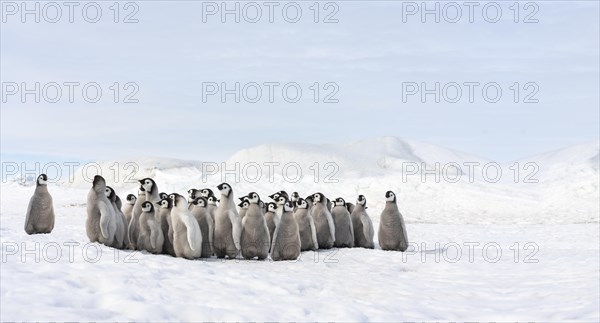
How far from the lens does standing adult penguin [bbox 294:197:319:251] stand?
11422 millimetres

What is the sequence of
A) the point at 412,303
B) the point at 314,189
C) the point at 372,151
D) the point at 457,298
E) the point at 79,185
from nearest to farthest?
1. the point at 412,303
2. the point at 457,298
3. the point at 314,189
4. the point at 79,185
5. the point at 372,151

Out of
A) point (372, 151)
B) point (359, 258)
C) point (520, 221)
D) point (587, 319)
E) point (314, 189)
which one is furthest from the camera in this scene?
point (372, 151)

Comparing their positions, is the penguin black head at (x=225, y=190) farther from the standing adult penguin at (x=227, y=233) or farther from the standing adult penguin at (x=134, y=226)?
the standing adult penguin at (x=134, y=226)

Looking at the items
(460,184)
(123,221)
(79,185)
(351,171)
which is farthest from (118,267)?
(79,185)

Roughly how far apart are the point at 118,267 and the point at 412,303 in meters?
3.41

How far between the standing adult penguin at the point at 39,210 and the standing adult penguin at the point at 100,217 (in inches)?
50.9

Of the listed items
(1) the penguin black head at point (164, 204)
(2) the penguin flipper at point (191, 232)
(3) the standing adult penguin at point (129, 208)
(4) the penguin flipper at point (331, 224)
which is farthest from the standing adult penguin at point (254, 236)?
(4) the penguin flipper at point (331, 224)

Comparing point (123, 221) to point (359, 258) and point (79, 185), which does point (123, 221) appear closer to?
point (359, 258)

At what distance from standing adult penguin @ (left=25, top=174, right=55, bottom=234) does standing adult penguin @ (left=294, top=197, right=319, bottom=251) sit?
14.1ft

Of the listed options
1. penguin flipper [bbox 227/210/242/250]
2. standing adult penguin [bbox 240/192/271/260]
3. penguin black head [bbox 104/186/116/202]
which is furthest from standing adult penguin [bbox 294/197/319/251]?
penguin black head [bbox 104/186/116/202]

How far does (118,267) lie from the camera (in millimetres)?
7199

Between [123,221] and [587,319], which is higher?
[123,221]

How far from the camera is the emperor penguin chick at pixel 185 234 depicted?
30.3 feet

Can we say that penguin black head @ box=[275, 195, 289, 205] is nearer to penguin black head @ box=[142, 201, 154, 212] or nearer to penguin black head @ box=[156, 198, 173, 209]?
penguin black head @ box=[156, 198, 173, 209]
